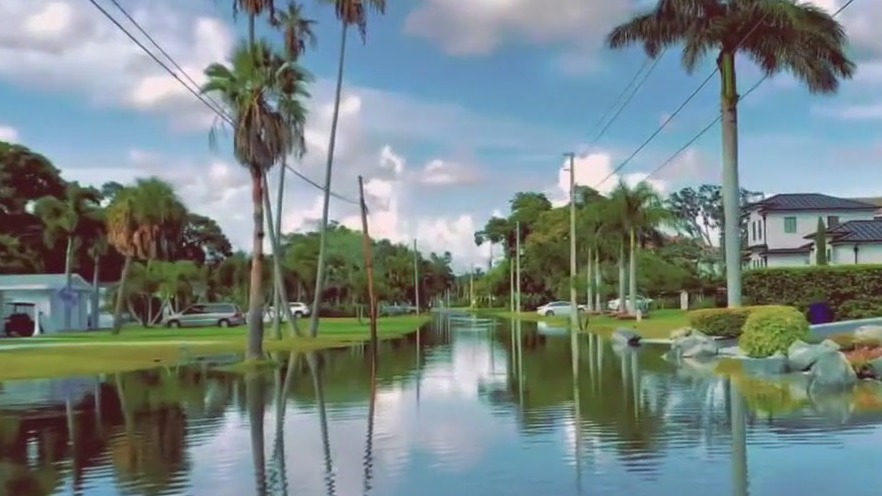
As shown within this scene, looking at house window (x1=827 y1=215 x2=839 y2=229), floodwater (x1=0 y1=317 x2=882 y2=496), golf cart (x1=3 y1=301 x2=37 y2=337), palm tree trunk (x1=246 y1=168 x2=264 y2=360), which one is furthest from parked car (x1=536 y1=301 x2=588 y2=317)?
floodwater (x1=0 y1=317 x2=882 y2=496)

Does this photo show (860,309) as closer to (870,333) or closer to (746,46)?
(746,46)

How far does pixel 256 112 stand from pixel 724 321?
1600 cm

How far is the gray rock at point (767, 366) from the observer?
2561cm

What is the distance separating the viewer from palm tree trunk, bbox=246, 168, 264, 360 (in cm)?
3144

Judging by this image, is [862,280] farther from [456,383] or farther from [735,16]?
[456,383]

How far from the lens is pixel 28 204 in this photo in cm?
8638

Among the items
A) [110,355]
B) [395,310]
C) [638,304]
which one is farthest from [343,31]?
[395,310]

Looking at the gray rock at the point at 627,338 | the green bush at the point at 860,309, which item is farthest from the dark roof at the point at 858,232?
the gray rock at the point at 627,338

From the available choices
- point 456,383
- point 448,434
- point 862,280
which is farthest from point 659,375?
point 862,280

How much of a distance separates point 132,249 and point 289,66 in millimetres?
33276

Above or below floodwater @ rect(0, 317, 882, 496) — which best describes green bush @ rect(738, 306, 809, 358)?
above

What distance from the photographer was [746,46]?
36.7 m

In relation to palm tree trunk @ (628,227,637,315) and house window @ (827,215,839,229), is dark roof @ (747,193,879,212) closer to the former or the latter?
house window @ (827,215,839,229)

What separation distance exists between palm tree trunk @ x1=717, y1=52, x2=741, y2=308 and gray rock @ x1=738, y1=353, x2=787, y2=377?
8233mm
